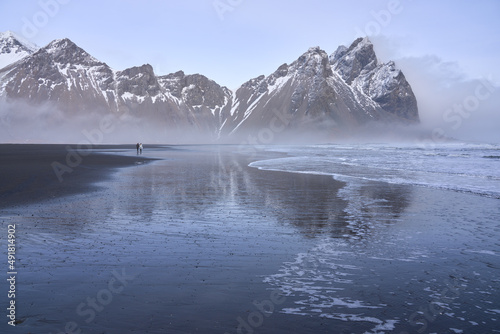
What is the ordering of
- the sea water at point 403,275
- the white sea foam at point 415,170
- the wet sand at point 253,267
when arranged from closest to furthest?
the wet sand at point 253,267 < the sea water at point 403,275 < the white sea foam at point 415,170

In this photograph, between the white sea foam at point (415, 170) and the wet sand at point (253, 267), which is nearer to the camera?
the wet sand at point (253, 267)

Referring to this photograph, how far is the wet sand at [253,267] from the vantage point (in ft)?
24.9

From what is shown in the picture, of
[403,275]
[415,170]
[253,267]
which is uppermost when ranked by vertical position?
[415,170]

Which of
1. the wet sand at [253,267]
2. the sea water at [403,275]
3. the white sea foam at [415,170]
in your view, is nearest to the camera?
the wet sand at [253,267]

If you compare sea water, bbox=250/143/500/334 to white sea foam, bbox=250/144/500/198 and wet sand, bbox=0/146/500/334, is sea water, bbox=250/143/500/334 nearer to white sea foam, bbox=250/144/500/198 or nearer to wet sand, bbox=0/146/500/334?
wet sand, bbox=0/146/500/334

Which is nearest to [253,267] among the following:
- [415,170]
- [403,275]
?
[403,275]

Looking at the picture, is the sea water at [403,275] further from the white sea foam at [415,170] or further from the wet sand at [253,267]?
the white sea foam at [415,170]

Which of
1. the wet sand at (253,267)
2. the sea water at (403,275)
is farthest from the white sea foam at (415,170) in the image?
the sea water at (403,275)

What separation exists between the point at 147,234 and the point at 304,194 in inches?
542

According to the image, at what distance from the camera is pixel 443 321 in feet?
24.9

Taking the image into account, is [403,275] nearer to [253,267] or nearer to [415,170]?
[253,267]

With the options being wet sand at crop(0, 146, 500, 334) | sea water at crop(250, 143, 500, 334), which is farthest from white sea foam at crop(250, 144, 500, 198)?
sea water at crop(250, 143, 500, 334)

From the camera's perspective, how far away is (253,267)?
35.1 feet

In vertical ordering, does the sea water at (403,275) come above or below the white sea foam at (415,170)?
below
